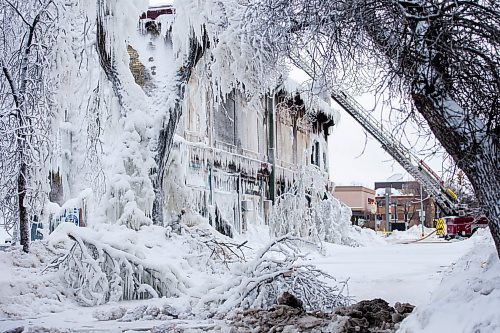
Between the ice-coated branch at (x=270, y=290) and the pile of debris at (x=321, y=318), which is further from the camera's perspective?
the ice-coated branch at (x=270, y=290)

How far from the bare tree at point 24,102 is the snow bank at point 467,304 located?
8374 millimetres

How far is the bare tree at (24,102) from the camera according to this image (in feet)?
40.4

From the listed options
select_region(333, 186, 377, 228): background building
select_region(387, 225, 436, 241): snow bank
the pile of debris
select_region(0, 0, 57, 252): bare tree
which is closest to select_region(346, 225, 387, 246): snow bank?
select_region(387, 225, 436, 241): snow bank

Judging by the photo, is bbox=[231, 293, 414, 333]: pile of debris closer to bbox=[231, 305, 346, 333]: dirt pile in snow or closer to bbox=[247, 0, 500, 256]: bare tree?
bbox=[231, 305, 346, 333]: dirt pile in snow

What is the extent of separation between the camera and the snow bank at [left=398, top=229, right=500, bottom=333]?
552 cm

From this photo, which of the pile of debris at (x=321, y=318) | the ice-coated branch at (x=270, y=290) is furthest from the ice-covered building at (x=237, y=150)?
the pile of debris at (x=321, y=318)

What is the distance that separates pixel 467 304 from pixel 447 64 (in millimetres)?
2183

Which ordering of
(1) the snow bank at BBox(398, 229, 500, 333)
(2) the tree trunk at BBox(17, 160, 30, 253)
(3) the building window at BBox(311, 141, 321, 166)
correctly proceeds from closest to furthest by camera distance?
(1) the snow bank at BBox(398, 229, 500, 333)
(2) the tree trunk at BBox(17, 160, 30, 253)
(3) the building window at BBox(311, 141, 321, 166)

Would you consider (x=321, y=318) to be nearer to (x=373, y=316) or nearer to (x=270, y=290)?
(x=373, y=316)

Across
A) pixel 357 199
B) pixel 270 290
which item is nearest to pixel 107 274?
pixel 270 290

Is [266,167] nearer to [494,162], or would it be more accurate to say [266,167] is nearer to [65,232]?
[65,232]

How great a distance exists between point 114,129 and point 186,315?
7060 millimetres

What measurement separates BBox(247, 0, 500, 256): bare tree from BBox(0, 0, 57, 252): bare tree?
23.5 ft

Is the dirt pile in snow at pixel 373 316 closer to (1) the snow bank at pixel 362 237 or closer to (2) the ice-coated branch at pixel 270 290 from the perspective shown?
(2) the ice-coated branch at pixel 270 290
